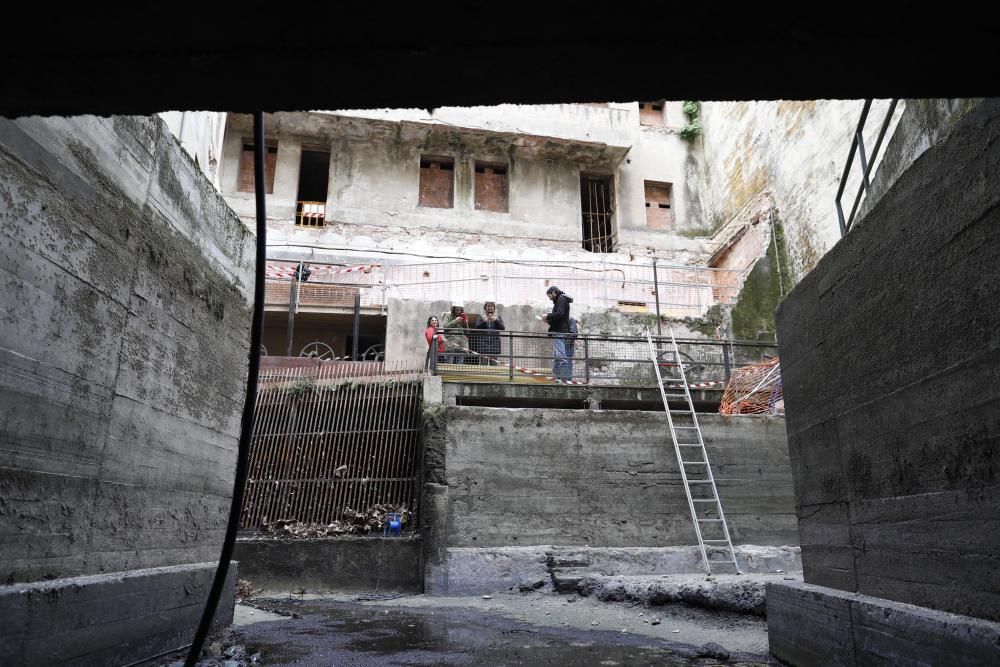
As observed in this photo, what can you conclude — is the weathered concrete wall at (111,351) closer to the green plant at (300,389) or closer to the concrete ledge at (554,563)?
the concrete ledge at (554,563)

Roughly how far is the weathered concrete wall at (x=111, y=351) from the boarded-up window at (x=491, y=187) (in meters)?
15.6

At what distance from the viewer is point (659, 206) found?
21969 mm

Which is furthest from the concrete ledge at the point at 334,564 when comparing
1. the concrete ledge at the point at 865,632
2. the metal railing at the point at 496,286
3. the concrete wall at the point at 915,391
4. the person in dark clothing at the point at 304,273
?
the person in dark clothing at the point at 304,273

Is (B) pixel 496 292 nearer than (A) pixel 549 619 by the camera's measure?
No

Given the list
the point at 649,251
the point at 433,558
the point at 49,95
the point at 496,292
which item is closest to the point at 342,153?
the point at 496,292

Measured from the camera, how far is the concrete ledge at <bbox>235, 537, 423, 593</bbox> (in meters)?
9.09

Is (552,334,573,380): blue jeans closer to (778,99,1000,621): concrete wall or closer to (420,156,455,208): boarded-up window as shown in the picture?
(778,99,1000,621): concrete wall

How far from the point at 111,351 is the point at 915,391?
14.6 ft

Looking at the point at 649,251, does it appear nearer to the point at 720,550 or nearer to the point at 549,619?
the point at 720,550

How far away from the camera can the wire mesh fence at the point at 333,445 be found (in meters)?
10.2

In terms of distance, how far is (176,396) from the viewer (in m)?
4.83

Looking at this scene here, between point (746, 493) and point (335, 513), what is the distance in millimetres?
6234

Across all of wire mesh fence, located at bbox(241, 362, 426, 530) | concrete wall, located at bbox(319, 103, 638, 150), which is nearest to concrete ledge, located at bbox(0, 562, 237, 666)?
wire mesh fence, located at bbox(241, 362, 426, 530)

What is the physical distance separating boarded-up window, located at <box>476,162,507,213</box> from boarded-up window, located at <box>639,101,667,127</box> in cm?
546
